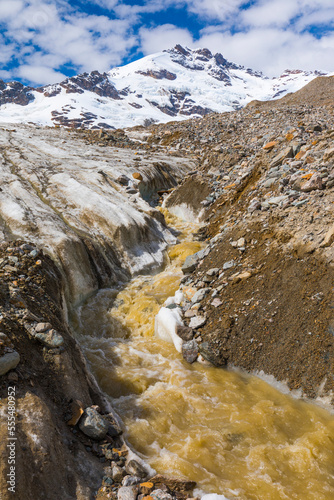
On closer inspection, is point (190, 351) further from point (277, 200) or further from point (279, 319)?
point (277, 200)

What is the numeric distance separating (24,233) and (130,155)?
1889cm

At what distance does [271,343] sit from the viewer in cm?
810

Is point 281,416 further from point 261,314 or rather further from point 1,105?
point 1,105

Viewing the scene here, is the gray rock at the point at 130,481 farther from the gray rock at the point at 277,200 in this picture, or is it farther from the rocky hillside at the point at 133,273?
the gray rock at the point at 277,200

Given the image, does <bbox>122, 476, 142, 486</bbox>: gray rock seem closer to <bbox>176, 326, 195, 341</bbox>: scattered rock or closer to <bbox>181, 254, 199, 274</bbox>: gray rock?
<bbox>176, 326, 195, 341</bbox>: scattered rock

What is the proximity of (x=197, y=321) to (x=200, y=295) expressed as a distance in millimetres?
1096

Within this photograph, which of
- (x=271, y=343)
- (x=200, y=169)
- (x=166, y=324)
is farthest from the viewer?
(x=200, y=169)

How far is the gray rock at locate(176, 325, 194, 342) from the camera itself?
9227 mm

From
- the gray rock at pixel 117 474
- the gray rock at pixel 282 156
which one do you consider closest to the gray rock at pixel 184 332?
the gray rock at pixel 117 474

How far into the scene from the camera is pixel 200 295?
10375 millimetres

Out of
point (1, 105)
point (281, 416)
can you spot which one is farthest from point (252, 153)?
point (1, 105)

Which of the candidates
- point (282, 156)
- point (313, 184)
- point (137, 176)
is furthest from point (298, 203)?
point (137, 176)

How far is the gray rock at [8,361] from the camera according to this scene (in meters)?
5.05

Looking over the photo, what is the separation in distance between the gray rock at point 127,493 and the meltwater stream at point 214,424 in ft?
3.54
